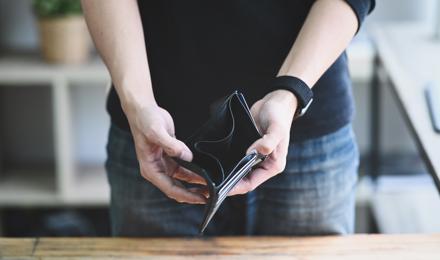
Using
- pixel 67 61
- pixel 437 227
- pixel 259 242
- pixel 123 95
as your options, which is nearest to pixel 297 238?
pixel 259 242

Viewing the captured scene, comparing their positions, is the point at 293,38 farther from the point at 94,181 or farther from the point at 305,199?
the point at 94,181

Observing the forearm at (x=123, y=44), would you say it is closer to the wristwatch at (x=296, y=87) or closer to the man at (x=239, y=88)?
the man at (x=239, y=88)

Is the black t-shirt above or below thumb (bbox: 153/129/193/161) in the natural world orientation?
above

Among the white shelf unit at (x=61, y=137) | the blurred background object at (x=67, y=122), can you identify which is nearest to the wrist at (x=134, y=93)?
the blurred background object at (x=67, y=122)

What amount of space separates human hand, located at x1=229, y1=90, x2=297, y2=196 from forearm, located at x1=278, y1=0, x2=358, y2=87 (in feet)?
0.18

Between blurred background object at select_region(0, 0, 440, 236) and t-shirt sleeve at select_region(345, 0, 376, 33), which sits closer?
t-shirt sleeve at select_region(345, 0, 376, 33)

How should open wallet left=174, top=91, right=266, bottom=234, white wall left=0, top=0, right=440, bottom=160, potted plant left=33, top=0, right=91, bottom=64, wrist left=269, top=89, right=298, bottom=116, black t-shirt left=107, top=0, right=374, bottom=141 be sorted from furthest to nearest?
1. white wall left=0, top=0, right=440, bottom=160
2. potted plant left=33, top=0, right=91, bottom=64
3. black t-shirt left=107, top=0, right=374, bottom=141
4. wrist left=269, top=89, right=298, bottom=116
5. open wallet left=174, top=91, right=266, bottom=234

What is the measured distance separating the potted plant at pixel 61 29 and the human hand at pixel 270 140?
1.42 m

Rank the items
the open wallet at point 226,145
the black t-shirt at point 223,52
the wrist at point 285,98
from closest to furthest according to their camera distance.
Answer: the open wallet at point 226,145 → the wrist at point 285,98 → the black t-shirt at point 223,52

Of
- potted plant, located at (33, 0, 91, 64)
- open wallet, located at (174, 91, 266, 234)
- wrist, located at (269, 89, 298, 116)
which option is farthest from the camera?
potted plant, located at (33, 0, 91, 64)

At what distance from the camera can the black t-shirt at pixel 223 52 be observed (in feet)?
3.53

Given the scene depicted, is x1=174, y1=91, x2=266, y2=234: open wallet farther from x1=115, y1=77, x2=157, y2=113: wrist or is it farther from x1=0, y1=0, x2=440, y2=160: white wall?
x1=0, y1=0, x2=440, y2=160: white wall

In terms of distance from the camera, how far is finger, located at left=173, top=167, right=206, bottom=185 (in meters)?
0.88

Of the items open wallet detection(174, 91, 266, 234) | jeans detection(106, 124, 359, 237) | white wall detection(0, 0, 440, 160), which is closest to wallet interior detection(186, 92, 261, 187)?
open wallet detection(174, 91, 266, 234)
